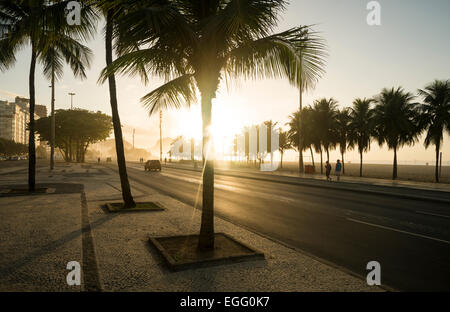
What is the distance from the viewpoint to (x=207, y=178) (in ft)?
18.0

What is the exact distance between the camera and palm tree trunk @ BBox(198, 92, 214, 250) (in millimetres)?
5440

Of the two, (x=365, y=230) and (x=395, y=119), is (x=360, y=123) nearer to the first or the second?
(x=395, y=119)

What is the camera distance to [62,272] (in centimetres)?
464

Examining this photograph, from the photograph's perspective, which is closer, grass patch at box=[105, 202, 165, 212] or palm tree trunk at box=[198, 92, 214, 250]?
palm tree trunk at box=[198, 92, 214, 250]

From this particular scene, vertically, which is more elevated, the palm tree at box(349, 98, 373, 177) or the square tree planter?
the palm tree at box(349, 98, 373, 177)

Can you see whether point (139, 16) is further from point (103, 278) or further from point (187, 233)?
point (187, 233)

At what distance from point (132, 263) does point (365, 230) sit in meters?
6.23

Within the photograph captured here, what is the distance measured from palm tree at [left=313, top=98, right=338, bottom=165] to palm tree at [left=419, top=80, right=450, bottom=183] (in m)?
14.1

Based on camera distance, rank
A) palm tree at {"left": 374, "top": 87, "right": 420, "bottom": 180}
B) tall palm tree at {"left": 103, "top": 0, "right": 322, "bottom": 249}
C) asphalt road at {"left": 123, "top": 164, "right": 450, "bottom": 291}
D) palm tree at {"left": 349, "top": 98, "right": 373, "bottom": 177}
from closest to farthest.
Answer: tall palm tree at {"left": 103, "top": 0, "right": 322, "bottom": 249} < asphalt road at {"left": 123, "top": 164, "right": 450, "bottom": 291} < palm tree at {"left": 374, "top": 87, "right": 420, "bottom": 180} < palm tree at {"left": 349, "top": 98, "right": 373, "bottom": 177}

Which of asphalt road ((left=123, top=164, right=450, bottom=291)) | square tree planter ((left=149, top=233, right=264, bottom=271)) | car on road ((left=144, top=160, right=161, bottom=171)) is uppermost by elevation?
car on road ((left=144, top=160, right=161, bottom=171))

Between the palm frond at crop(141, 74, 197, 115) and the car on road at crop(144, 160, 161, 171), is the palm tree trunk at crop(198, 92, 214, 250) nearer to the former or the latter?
the palm frond at crop(141, 74, 197, 115)

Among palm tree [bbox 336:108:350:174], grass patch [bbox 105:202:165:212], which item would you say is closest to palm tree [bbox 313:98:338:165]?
palm tree [bbox 336:108:350:174]

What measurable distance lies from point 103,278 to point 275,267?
281 centimetres

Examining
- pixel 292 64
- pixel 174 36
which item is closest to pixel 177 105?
pixel 174 36
